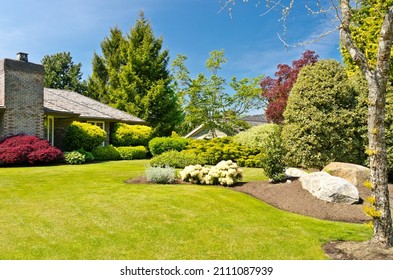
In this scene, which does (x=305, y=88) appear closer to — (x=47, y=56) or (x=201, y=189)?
(x=201, y=189)

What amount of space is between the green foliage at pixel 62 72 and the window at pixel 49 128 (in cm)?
2970

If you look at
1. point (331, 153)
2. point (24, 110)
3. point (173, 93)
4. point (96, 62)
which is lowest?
point (331, 153)

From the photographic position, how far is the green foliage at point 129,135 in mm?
25828

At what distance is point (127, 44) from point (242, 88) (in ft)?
41.9

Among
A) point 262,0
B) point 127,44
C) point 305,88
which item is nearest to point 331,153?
point 305,88

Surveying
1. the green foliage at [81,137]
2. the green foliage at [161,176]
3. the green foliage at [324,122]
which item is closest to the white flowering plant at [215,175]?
the green foliage at [161,176]

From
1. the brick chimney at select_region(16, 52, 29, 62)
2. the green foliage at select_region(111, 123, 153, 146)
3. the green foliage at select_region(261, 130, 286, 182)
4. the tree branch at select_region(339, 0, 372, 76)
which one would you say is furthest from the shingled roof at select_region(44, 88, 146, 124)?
the tree branch at select_region(339, 0, 372, 76)

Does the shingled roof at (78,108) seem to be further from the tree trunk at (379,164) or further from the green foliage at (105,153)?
the tree trunk at (379,164)

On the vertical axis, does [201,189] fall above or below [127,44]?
below

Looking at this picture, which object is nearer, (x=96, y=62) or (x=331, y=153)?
(x=331, y=153)

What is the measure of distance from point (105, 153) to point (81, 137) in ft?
6.25
